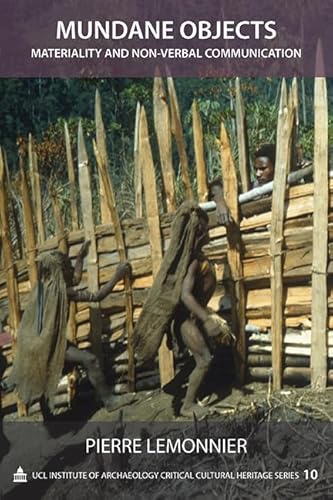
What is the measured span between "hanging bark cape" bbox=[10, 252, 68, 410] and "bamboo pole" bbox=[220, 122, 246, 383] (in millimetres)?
998

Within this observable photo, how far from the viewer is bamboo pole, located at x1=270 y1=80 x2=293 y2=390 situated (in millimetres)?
6059

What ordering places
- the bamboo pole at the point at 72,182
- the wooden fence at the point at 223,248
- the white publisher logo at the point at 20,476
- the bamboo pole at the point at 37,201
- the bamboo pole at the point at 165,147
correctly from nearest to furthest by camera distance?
the white publisher logo at the point at 20,476 → the wooden fence at the point at 223,248 → the bamboo pole at the point at 165,147 → the bamboo pole at the point at 72,182 → the bamboo pole at the point at 37,201

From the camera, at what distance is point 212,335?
236 inches

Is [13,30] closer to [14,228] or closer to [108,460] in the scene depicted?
[14,228]

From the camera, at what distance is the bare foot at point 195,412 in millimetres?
6051

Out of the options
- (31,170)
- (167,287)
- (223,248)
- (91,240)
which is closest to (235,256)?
(223,248)

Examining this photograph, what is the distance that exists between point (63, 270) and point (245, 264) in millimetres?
1076

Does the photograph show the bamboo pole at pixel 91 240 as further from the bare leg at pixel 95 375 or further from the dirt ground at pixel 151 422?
the dirt ground at pixel 151 422

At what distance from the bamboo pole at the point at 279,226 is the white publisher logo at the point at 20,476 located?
1.55 m

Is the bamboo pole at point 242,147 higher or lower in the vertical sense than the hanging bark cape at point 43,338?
higher

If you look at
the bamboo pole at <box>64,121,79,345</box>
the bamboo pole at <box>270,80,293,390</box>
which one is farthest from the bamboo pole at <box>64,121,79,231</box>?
the bamboo pole at <box>270,80,293,390</box>

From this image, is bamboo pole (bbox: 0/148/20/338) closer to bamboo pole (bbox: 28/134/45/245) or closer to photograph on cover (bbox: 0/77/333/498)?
photograph on cover (bbox: 0/77/333/498)

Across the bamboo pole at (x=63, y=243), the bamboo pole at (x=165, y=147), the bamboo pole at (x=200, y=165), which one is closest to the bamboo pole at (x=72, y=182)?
the bamboo pole at (x=63, y=243)

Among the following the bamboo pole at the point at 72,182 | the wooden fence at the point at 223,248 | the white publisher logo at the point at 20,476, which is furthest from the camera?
the bamboo pole at the point at 72,182
